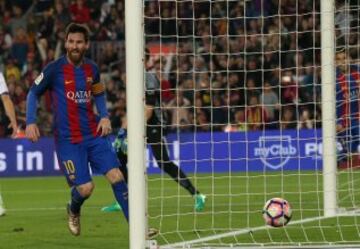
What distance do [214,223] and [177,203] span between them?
2703mm

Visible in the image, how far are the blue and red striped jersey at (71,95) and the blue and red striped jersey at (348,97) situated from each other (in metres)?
4.18

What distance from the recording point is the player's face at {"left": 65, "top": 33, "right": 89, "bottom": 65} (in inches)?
400

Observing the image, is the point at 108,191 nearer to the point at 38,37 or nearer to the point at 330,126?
the point at 330,126

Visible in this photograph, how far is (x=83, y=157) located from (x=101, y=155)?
171 mm

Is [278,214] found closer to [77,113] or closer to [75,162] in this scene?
[75,162]

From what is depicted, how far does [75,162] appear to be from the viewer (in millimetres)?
10328

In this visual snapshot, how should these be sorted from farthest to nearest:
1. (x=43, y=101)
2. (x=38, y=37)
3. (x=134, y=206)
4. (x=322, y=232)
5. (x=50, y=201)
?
(x=38, y=37)
(x=43, y=101)
(x=50, y=201)
(x=322, y=232)
(x=134, y=206)

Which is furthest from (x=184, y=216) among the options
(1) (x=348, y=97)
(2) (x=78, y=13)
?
(2) (x=78, y=13)

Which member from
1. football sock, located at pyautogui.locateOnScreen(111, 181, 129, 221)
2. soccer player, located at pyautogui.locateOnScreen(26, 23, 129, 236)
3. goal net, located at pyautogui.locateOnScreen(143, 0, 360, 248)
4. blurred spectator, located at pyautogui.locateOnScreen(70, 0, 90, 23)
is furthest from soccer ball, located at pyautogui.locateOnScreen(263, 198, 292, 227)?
blurred spectator, located at pyautogui.locateOnScreen(70, 0, 90, 23)

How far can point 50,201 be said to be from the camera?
16.0 meters

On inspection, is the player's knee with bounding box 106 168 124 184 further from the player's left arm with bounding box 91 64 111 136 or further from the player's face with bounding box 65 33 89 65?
the player's face with bounding box 65 33 89 65

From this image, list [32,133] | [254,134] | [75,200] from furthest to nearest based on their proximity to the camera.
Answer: [254,134], [75,200], [32,133]

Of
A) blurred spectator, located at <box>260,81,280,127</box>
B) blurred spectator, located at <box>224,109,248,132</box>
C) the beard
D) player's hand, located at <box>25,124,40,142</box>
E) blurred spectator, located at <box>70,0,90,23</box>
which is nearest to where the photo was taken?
player's hand, located at <box>25,124,40,142</box>

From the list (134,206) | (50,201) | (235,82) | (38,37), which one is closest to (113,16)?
(38,37)
